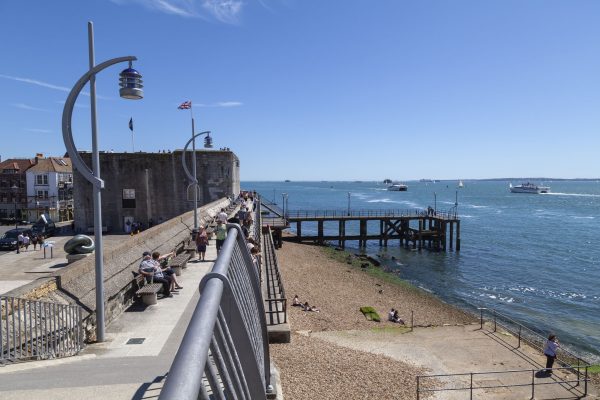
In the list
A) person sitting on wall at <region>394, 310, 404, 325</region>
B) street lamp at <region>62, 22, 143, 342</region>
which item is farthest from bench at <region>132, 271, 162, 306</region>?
person sitting on wall at <region>394, 310, 404, 325</region>

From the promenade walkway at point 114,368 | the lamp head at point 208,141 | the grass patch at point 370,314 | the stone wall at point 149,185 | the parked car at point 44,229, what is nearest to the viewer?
the promenade walkway at point 114,368

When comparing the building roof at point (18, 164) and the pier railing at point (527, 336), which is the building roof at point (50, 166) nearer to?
the building roof at point (18, 164)

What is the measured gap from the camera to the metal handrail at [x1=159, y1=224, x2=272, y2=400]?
1179 mm

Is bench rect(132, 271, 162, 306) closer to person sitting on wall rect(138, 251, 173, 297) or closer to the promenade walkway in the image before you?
person sitting on wall rect(138, 251, 173, 297)

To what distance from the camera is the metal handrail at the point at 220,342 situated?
46.4 inches

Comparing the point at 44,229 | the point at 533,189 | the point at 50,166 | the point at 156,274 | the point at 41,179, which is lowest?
the point at 44,229

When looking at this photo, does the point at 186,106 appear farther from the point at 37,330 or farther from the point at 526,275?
the point at 526,275

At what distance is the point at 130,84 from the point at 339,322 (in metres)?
16.9

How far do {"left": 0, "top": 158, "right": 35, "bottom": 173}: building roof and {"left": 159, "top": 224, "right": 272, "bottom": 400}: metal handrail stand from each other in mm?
73782

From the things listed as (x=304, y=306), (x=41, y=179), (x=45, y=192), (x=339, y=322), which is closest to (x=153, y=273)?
(x=339, y=322)

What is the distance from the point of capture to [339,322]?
856 inches

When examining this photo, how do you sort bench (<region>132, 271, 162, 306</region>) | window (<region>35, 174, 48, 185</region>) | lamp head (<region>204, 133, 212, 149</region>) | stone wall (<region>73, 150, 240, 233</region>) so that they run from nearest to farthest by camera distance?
bench (<region>132, 271, 162, 306</region>) → lamp head (<region>204, 133, 212, 149</region>) → stone wall (<region>73, 150, 240, 233</region>) → window (<region>35, 174, 48, 185</region>)

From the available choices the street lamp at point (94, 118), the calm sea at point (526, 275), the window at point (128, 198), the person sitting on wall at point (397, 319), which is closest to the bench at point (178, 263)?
the street lamp at point (94, 118)

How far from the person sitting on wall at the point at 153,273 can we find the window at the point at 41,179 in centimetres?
6188
